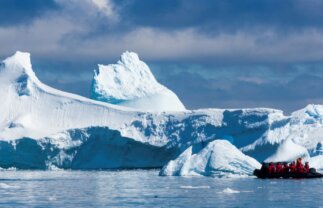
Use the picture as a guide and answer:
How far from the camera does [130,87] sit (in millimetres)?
60125

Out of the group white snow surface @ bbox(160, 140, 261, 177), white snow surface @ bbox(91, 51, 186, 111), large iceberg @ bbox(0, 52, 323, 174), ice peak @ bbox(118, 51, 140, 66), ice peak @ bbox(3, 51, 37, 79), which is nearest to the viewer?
white snow surface @ bbox(160, 140, 261, 177)

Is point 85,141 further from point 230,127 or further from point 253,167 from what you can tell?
point 253,167

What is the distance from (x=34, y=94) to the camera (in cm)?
5775

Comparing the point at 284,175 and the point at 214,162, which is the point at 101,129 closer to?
the point at 214,162

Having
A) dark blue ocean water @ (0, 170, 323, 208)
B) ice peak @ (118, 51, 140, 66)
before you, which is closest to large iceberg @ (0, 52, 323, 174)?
ice peak @ (118, 51, 140, 66)

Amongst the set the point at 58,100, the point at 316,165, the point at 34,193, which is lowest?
the point at 34,193

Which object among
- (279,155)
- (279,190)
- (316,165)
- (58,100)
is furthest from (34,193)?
(58,100)

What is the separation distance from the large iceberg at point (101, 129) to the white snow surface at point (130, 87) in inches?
144

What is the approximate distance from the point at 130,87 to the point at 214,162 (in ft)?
68.9

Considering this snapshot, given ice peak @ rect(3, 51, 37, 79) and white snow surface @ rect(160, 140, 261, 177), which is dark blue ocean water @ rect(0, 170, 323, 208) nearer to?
white snow surface @ rect(160, 140, 261, 177)

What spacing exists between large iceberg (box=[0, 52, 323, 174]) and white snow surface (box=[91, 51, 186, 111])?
3.65 metres

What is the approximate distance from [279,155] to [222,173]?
7736 millimetres

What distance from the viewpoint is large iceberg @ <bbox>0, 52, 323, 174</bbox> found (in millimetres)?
50906

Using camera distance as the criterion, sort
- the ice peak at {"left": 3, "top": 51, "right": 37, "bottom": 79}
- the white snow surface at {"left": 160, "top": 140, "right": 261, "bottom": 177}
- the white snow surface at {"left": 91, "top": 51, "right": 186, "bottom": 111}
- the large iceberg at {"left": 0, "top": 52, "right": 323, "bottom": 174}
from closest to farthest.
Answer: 1. the white snow surface at {"left": 160, "top": 140, "right": 261, "bottom": 177}
2. the large iceberg at {"left": 0, "top": 52, "right": 323, "bottom": 174}
3. the ice peak at {"left": 3, "top": 51, "right": 37, "bottom": 79}
4. the white snow surface at {"left": 91, "top": 51, "right": 186, "bottom": 111}
